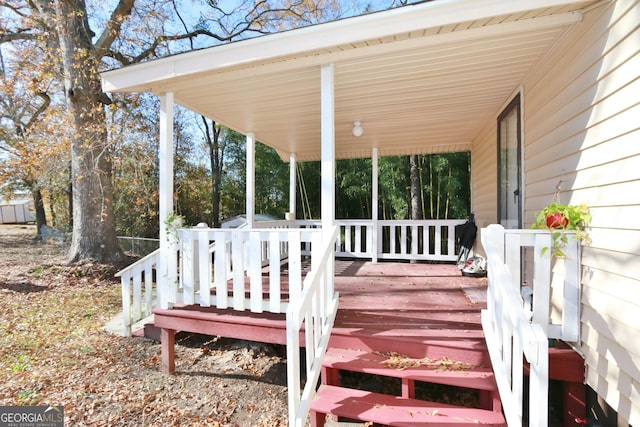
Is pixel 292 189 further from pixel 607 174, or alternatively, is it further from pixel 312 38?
pixel 607 174

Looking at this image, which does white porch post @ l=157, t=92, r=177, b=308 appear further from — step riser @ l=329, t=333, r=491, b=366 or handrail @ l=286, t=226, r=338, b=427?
step riser @ l=329, t=333, r=491, b=366

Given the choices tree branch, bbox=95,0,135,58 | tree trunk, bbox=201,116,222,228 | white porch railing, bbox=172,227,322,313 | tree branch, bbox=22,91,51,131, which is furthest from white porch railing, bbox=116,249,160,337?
tree trunk, bbox=201,116,222,228

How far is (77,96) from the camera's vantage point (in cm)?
682

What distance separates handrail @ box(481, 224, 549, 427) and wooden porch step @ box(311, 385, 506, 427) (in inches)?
12.9

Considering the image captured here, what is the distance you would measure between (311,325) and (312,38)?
2163 millimetres

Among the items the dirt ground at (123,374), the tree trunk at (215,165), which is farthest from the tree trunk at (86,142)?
the tree trunk at (215,165)

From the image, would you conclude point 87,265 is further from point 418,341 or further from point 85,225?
point 418,341

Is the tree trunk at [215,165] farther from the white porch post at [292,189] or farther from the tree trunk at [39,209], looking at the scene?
the white porch post at [292,189]

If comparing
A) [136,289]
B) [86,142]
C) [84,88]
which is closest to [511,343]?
[136,289]

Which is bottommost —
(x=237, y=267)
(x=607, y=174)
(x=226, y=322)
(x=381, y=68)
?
(x=226, y=322)

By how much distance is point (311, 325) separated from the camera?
2104 mm

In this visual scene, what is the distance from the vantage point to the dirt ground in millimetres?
2605

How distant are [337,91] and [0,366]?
14.6 feet

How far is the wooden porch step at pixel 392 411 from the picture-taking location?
1.93m
